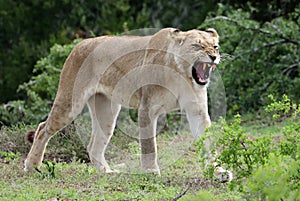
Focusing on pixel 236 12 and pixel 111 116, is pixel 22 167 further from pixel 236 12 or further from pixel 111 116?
pixel 236 12

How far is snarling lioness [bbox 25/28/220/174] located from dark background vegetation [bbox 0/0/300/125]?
549 millimetres

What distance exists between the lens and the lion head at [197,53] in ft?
21.9

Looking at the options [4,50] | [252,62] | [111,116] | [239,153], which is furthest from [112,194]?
[4,50]

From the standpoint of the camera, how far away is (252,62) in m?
12.4

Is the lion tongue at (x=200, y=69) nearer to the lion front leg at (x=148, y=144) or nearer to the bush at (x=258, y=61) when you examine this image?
the lion front leg at (x=148, y=144)

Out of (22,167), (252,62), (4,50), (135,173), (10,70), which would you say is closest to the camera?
(135,173)

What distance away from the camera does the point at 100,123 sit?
26.2ft

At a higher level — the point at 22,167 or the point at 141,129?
the point at 141,129

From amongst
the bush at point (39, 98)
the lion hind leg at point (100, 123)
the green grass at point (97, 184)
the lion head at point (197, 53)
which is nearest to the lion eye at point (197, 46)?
the lion head at point (197, 53)

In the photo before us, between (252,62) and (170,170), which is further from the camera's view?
(252,62)

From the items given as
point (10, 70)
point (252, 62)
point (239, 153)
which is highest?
point (239, 153)

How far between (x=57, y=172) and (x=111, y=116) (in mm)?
1041

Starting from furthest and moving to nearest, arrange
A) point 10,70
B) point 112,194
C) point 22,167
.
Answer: point 10,70 < point 22,167 < point 112,194

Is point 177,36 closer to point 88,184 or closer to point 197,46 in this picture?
point 197,46
